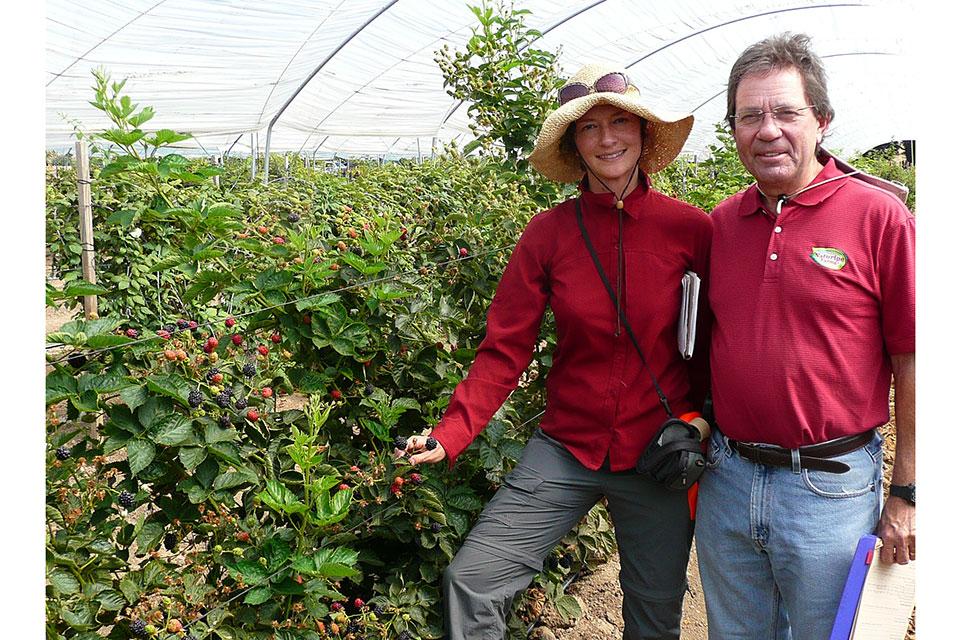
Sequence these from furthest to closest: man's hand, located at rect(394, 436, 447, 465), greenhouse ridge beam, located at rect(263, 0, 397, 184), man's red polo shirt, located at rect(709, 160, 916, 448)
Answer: greenhouse ridge beam, located at rect(263, 0, 397, 184) → man's hand, located at rect(394, 436, 447, 465) → man's red polo shirt, located at rect(709, 160, 916, 448)

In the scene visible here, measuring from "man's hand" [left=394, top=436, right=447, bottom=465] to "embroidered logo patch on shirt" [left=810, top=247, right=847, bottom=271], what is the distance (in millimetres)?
912

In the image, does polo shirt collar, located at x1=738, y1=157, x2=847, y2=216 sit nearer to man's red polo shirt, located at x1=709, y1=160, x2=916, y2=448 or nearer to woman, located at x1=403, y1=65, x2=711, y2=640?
man's red polo shirt, located at x1=709, y1=160, x2=916, y2=448

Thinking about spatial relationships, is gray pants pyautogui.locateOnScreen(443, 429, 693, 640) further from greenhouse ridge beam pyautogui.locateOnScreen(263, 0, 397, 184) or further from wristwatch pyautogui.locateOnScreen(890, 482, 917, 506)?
greenhouse ridge beam pyautogui.locateOnScreen(263, 0, 397, 184)

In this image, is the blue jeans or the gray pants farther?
the gray pants

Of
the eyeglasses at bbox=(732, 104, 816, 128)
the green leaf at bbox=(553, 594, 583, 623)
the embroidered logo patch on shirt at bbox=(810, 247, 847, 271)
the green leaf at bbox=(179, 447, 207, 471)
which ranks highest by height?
the eyeglasses at bbox=(732, 104, 816, 128)

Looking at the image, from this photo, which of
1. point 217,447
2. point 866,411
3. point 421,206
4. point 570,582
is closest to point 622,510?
point 866,411

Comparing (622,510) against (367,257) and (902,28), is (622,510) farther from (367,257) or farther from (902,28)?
(902,28)

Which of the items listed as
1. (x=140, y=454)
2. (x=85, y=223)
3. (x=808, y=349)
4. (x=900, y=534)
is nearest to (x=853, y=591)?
(x=900, y=534)

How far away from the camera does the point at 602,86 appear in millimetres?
1996

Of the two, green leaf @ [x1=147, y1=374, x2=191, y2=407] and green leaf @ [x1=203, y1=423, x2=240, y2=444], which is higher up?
green leaf @ [x1=147, y1=374, x2=191, y2=407]

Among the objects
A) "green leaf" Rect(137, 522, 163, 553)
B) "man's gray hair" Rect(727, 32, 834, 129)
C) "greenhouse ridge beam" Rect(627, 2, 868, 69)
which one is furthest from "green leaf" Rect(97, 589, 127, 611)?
"greenhouse ridge beam" Rect(627, 2, 868, 69)

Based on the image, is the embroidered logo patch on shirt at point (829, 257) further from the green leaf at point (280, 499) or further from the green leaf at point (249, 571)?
the green leaf at point (249, 571)

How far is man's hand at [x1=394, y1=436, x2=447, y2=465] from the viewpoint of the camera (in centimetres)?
196

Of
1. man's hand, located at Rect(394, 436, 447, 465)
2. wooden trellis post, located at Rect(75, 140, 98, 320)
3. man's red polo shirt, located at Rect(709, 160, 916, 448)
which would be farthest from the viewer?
wooden trellis post, located at Rect(75, 140, 98, 320)
